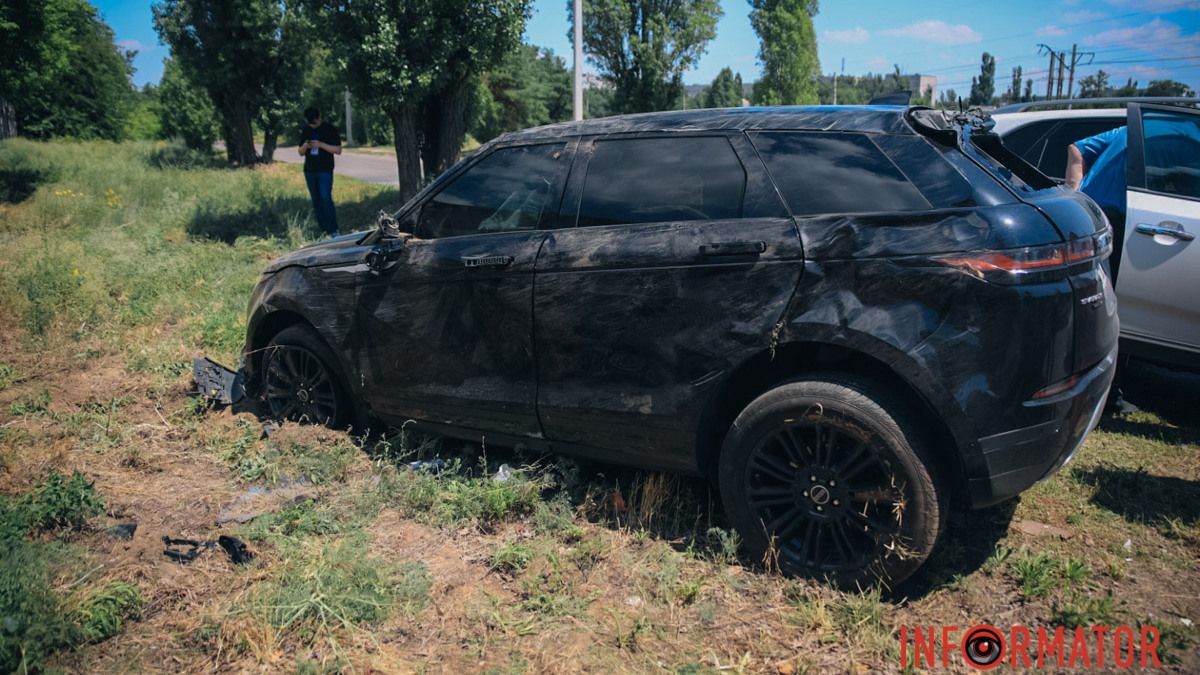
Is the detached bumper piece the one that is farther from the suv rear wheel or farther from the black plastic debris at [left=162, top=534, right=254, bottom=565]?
the black plastic debris at [left=162, top=534, right=254, bottom=565]

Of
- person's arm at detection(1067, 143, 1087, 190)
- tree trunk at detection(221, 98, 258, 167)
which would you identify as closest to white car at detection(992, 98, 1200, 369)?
person's arm at detection(1067, 143, 1087, 190)

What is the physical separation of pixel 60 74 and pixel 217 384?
88.4 feet

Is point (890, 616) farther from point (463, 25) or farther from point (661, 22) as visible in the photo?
point (661, 22)

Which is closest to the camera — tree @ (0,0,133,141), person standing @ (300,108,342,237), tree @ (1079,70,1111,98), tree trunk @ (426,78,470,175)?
person standing @ (300,108,342,237)

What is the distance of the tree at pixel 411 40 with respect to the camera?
11125 mm

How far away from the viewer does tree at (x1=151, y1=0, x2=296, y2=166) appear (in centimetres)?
2300

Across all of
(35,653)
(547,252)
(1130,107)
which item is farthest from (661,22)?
(35,653)

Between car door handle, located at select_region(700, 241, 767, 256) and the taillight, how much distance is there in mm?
693

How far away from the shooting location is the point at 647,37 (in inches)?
973

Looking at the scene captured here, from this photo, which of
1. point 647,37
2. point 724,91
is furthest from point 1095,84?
point 647,37

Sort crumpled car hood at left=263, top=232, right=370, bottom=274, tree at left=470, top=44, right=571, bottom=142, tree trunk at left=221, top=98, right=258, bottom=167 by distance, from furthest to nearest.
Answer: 1. tree trunk at left=221, top=98, right=258, bottom=167
2. tree at left=470, top=44, right=571, bottom=142
3. crumpled car hood at left=263, top=232, right=370, bottom=274

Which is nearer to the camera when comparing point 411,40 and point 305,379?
point 305,379

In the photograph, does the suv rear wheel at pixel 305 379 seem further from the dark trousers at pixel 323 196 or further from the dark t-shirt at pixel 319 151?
the dark t-shirt at pixel 319 151

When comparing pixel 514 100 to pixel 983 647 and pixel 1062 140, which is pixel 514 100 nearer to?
pixel 1062 140
